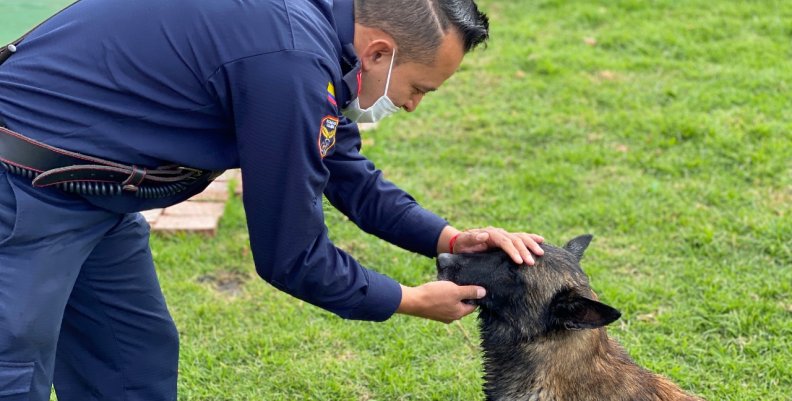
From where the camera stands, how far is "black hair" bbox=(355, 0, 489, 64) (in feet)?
8.87

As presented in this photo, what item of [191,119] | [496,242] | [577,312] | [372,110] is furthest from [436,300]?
[191,119]

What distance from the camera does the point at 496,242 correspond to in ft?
11.0

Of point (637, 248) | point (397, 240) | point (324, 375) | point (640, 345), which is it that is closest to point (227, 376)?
point (324, 375)

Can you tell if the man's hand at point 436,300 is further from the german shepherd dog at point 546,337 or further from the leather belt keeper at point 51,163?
the leather belt keeper at point 51,163

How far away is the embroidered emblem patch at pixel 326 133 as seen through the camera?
257 centimetres

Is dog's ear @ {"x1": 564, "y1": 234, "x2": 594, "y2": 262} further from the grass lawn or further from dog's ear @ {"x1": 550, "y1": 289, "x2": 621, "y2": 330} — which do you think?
the grass lawn

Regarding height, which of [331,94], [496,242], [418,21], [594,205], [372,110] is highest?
[418,21]

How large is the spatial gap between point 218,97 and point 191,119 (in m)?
0.14

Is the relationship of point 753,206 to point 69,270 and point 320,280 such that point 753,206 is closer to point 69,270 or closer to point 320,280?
point 320,280

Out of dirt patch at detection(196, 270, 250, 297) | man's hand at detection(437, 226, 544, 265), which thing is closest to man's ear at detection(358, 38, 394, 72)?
man's hand at detection(437, 226, 544, 265)

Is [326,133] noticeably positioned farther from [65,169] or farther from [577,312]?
[577,312]

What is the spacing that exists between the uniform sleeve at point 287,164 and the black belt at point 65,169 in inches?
15.8

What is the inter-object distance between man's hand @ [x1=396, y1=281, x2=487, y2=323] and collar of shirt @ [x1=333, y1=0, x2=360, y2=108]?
727 mm

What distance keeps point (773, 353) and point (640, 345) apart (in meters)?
0.69
